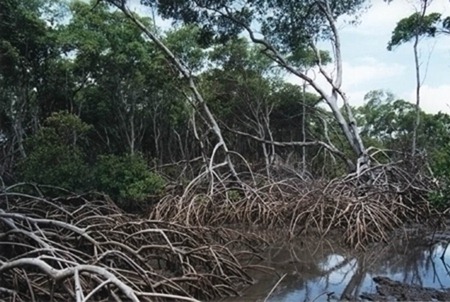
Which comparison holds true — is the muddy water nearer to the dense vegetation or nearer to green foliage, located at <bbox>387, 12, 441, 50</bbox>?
the dense vegetation

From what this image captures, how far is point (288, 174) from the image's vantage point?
39.9ft

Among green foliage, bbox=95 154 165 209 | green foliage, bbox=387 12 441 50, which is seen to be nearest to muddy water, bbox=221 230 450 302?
green foliage, bbox=95 154 165 209

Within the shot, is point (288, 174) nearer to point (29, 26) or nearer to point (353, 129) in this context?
point (353, 129)

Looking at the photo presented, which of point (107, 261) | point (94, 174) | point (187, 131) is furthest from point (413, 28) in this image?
point (107, 261)

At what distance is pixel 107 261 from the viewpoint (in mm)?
4656

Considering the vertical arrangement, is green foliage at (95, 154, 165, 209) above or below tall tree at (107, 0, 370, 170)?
below

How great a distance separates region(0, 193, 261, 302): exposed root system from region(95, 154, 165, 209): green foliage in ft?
10.4

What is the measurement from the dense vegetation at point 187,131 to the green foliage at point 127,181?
1.0 inches

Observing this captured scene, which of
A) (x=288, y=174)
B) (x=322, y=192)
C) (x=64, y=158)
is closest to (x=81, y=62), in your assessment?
(x=64, y=158)

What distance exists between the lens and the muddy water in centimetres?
487

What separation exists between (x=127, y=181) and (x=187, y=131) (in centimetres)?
917

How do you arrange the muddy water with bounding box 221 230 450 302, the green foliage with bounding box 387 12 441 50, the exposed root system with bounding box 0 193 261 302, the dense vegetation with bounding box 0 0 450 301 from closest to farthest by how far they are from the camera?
the exposed root system with bounding box 0 193 261 302 < the muddy water with bounding box 221 230 450 302 < the dense vegetation with bounding box 0 0 450 301 < the green foliage with bounding box 387 12 441 50

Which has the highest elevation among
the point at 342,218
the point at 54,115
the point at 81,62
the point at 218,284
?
the point at 81,62

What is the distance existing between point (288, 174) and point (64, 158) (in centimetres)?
486
